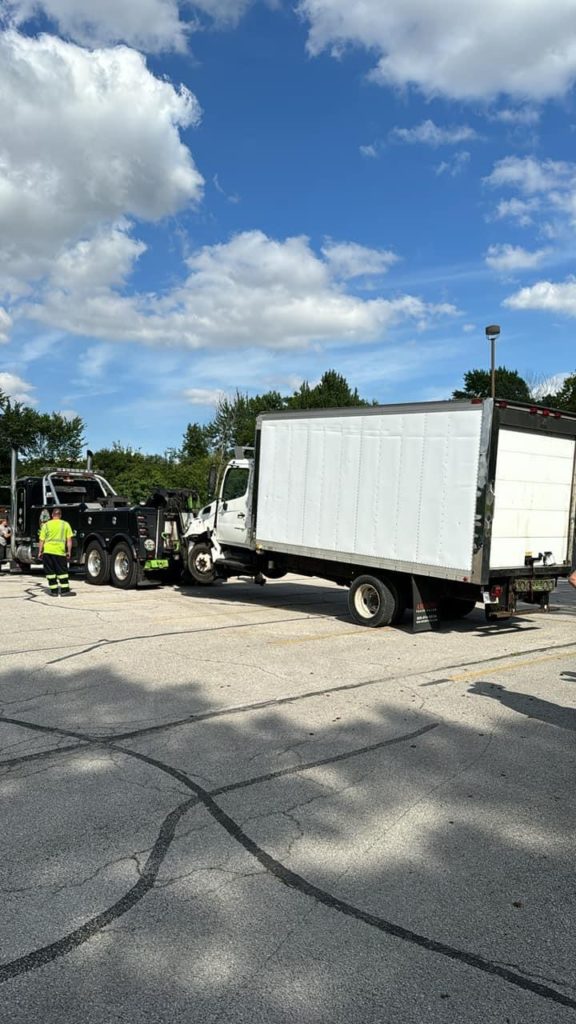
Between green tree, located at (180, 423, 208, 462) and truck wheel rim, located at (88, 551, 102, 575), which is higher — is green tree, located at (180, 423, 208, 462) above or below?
above

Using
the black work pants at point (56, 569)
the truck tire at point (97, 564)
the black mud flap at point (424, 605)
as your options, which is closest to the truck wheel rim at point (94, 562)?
the truck tire at point (97, 564)

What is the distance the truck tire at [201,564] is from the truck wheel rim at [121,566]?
149 centimetres

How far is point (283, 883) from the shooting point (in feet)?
12.1

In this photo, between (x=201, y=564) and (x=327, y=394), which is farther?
(x=327, y=394)

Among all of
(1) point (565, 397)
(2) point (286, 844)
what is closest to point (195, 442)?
(1) point (565, 397)

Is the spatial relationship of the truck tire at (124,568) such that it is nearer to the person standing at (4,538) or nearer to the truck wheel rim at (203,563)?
the truck wheel rim at (203,563)

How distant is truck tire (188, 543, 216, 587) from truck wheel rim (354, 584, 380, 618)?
508cm

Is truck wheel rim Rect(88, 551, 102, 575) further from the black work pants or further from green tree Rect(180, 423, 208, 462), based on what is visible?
green tree Rect(180, 423, 208, 462)

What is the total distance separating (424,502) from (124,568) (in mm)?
8494

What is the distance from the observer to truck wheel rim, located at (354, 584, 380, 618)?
1179 cm

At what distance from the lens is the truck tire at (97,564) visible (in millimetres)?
17328

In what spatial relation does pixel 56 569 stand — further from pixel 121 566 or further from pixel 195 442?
pixel 195 442

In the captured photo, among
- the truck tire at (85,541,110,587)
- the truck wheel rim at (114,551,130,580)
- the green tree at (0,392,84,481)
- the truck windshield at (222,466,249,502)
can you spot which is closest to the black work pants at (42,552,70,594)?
the truck wheel rim at (114,551,130,580)

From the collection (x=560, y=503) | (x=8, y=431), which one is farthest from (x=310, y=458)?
(x=8, y=431)
